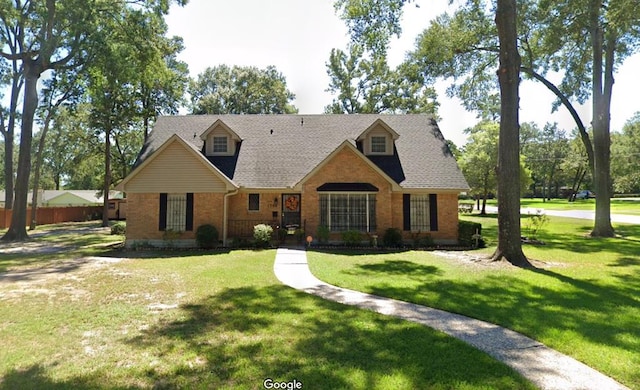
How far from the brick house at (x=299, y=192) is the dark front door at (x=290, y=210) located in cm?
5

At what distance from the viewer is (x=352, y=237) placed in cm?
1634

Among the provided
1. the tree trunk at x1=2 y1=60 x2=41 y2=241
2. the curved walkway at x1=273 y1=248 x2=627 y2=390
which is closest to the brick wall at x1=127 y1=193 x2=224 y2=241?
the curved walkway at x1=273 y1=248 x2=627 y2=390

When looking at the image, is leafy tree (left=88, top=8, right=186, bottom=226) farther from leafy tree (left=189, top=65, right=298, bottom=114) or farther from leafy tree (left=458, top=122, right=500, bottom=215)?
leafy tree (left=458, top=122, right=500, bottom=215)

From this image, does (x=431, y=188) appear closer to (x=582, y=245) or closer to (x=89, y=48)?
(x=582, y=245)

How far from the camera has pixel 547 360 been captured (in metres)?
4.89

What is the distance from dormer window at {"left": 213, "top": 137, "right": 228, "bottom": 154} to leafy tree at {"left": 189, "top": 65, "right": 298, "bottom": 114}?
2205 centimetres

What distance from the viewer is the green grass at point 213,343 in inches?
171

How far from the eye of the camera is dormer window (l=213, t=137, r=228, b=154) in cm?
1983

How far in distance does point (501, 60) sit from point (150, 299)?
13.8 meters

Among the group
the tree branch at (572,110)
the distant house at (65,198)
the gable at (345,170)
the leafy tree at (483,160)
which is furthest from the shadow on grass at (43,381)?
the distant house at (65,198)

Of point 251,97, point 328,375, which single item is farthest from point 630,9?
point 251,97

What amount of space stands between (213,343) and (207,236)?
1119 cm

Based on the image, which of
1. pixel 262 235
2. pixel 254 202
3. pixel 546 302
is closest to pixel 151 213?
pixel 254 202

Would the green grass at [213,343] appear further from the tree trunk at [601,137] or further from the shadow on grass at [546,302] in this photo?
the tree trunk at [601,137]
